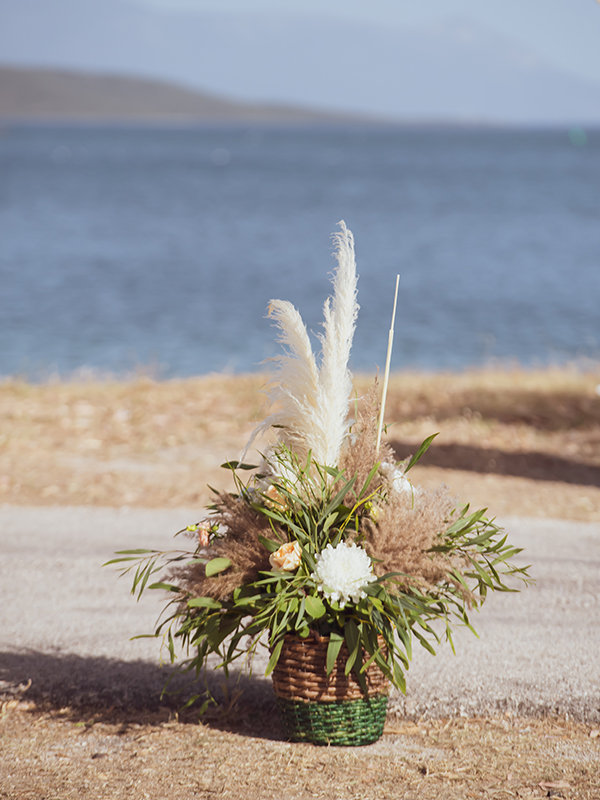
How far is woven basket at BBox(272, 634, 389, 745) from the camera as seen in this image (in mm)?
3182

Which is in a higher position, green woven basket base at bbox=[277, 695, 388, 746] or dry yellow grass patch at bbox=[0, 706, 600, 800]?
green woven basket base at bbox=[277, 695, 388, 746]

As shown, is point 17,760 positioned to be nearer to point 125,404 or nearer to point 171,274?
point 125,404

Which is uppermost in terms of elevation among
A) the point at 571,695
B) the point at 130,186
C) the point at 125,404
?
the point at 130,186

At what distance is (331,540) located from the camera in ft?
10.5

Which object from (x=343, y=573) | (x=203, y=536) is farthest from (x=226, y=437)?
(x=343, y=573)

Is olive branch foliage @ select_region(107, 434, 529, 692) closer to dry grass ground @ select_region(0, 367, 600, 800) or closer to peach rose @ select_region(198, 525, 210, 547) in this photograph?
peach rose @ select_region(198, 525, 210, 547)

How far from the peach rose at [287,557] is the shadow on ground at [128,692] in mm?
737

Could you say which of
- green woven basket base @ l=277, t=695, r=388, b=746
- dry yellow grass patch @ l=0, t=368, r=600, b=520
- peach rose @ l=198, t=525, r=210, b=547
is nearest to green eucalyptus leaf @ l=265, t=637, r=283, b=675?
green woven basket base @ l=277, t=695, r=388, b=746

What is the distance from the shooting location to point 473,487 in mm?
7625

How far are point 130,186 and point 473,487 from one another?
53.3 metres

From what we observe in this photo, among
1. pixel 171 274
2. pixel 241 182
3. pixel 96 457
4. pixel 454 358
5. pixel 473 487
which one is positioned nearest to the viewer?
pixel 473 487

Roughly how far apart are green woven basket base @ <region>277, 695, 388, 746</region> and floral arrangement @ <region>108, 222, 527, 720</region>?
0.16 m

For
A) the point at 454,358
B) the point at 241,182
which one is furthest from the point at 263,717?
the point at 241,182

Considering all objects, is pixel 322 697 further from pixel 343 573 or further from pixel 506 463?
pixel 506 463
